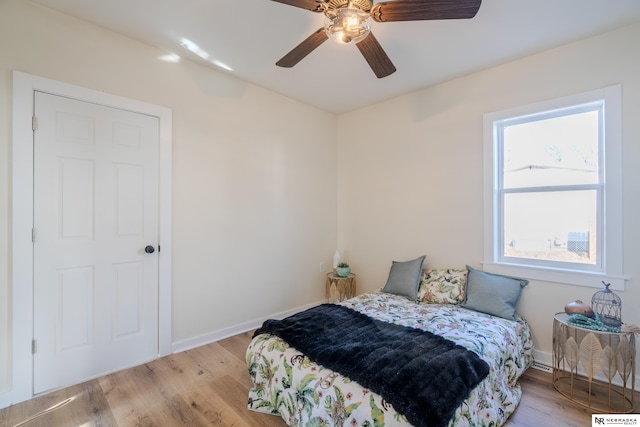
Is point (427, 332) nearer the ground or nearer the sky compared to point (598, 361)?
nearer the sky

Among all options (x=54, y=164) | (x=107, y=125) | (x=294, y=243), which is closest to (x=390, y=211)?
(x=294, y=243)

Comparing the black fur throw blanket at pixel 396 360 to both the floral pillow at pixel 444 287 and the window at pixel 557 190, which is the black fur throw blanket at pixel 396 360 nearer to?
the floral pillow at pixel 444 287

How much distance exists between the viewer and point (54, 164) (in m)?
2.01

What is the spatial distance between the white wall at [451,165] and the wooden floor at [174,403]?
0.67 meters

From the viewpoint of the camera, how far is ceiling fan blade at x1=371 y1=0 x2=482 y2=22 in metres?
1.43

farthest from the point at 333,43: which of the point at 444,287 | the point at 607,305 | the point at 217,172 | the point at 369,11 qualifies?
the point at 607,305

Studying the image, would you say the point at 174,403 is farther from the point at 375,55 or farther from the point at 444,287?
the point at 375,55

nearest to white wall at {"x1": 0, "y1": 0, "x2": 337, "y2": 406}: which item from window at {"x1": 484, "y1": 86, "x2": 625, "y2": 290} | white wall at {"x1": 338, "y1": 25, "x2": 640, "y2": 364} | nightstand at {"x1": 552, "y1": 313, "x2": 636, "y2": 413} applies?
white wall at {"x1": 338, "y1": 25, "x2": 640, "y2": 364}

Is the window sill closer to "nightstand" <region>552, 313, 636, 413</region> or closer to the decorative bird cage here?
the decorative bird cage

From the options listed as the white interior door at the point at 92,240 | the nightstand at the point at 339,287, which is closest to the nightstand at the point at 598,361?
the nightstand at the point at 339,287

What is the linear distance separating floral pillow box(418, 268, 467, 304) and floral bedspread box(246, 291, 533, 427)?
153 mm

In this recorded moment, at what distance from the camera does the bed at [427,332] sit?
55.4 inches

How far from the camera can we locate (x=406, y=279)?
292 centimetres

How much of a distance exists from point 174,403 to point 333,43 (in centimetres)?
286
